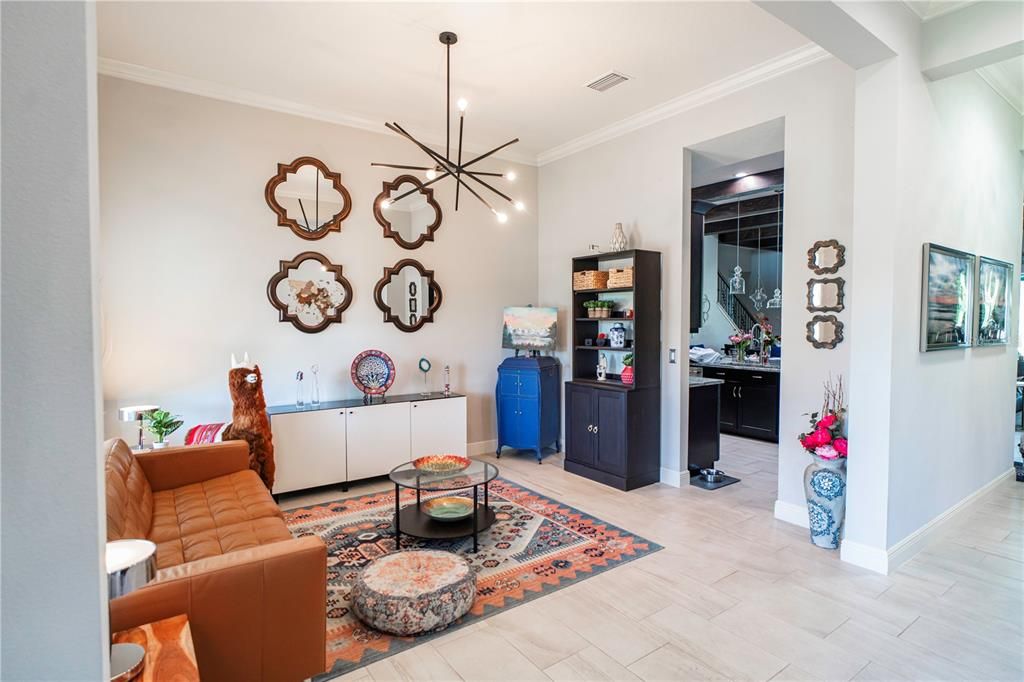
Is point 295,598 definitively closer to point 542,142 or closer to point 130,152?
point 130,152

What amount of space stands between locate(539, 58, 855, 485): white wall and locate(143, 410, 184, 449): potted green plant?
3835mm

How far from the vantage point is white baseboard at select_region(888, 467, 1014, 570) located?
3.15m

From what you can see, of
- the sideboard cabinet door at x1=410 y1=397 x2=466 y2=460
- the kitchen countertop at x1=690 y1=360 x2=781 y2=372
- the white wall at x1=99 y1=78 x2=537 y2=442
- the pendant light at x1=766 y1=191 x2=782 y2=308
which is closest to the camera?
the white wall at x1=99 y1=78 x2=537 y2=442

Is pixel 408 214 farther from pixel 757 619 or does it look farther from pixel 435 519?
pixel 757 619

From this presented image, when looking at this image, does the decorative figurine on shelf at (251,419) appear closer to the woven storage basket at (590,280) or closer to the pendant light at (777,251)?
the woven storage basket at (590,280)

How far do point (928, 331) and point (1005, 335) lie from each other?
2.04 metres

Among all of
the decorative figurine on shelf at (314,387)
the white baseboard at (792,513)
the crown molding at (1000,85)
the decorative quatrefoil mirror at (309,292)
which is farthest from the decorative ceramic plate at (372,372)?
the crown molding at (1000,85)

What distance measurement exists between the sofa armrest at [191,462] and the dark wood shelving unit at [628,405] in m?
2.93

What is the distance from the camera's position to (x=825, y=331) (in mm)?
3689

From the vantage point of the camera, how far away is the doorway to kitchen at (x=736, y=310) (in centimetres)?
488

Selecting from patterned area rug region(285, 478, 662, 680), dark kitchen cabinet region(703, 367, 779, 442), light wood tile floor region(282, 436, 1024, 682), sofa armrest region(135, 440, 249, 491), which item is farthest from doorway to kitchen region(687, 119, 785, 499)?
sofa armrest region(135, 440, 249, 491)

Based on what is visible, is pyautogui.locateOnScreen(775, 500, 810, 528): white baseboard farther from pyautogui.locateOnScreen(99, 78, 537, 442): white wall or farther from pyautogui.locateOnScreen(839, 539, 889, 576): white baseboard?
pyautogui.locateOnScreen(99, 78, 537, 442): white wall

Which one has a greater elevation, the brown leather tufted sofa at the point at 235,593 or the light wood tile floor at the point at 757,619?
the brown leather tufted sofa at the point at 235,593

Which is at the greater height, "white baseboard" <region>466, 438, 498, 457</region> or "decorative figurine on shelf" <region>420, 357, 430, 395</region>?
"decorative figurine on shelf" <region>420, 357, 430, 395</region>
